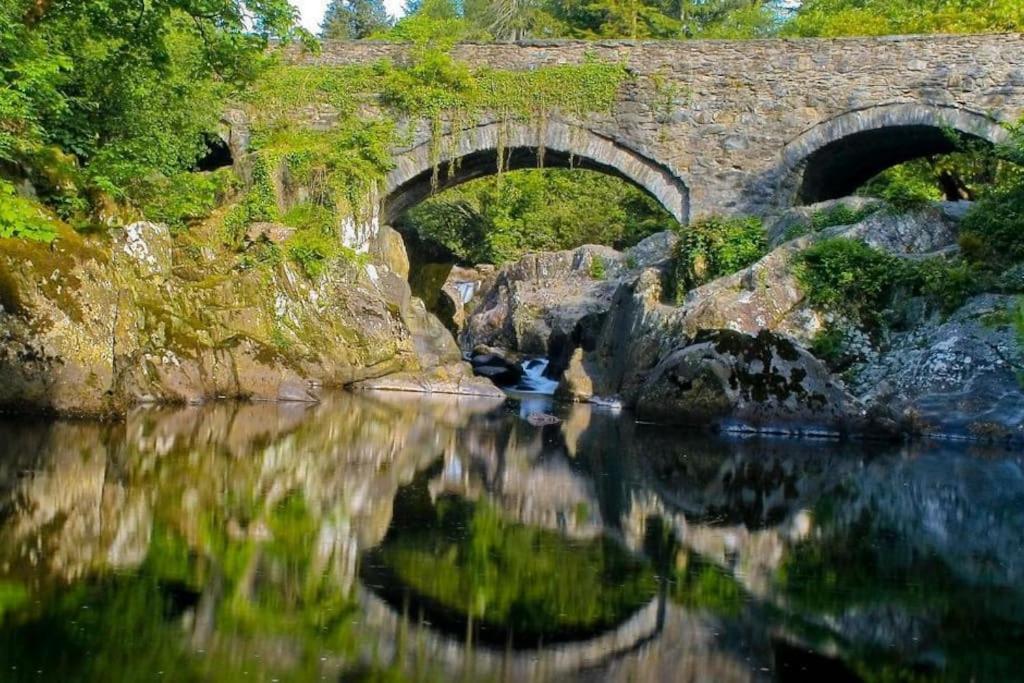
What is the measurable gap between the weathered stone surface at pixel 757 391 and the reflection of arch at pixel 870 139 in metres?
6.84

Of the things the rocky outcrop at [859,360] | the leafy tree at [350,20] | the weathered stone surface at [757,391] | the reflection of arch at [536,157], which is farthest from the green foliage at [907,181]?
the leafy tree at [350,20]

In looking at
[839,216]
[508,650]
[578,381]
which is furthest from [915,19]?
[508,650]

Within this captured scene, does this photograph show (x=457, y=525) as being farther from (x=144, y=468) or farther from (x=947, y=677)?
(x=947, y=677)

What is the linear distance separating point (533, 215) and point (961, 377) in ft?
70.5

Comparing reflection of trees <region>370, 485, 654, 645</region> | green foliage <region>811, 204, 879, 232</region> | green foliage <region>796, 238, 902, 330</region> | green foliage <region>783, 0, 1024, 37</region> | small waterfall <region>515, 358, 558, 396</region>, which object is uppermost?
green foliage <region>783, 0, 1024, 37</region>

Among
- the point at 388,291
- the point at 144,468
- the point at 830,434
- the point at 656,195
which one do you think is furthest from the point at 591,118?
the point at 144,468

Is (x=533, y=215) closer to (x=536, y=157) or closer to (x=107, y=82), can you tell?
(x=536, y=157)

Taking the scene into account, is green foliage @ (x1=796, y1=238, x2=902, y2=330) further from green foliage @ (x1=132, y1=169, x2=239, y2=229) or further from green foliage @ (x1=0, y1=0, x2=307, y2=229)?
green foliage @ (x1=132, y1=169, x2=239, y2=229)

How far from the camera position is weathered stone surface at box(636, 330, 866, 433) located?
14945 millimetres

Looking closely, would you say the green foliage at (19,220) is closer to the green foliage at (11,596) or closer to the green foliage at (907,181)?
the green foliage at (11,596)

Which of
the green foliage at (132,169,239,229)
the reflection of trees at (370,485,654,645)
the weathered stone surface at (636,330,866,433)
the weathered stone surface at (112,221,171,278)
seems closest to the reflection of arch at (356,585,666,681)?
the reflection of trees at (370,485,654,645)

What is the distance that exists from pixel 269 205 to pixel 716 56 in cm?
798

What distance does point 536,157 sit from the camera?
23453 mm

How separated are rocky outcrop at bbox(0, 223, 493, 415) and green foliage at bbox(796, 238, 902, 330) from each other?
5.71 m
